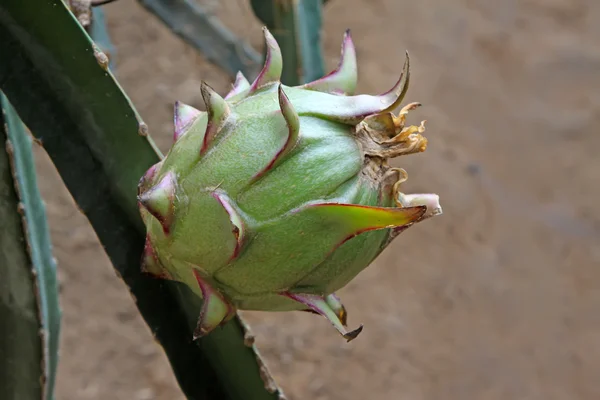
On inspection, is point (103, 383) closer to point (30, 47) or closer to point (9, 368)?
point (9, 368)

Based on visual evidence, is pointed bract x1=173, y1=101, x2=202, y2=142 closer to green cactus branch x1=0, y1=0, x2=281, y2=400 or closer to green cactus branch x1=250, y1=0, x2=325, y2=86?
green cactus branch x1=0, y1=0, x2=281, y2=400

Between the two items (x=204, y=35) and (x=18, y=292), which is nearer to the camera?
(x=18, y=292)

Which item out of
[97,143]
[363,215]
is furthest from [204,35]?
[363,215]

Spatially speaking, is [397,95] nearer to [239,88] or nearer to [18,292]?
[239,88]

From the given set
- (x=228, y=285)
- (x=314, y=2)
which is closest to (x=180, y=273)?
(x=228, y=285)

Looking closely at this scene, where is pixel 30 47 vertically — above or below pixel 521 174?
above

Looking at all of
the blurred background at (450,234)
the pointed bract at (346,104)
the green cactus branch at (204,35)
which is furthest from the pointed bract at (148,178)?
the blurred background at (450,234)
